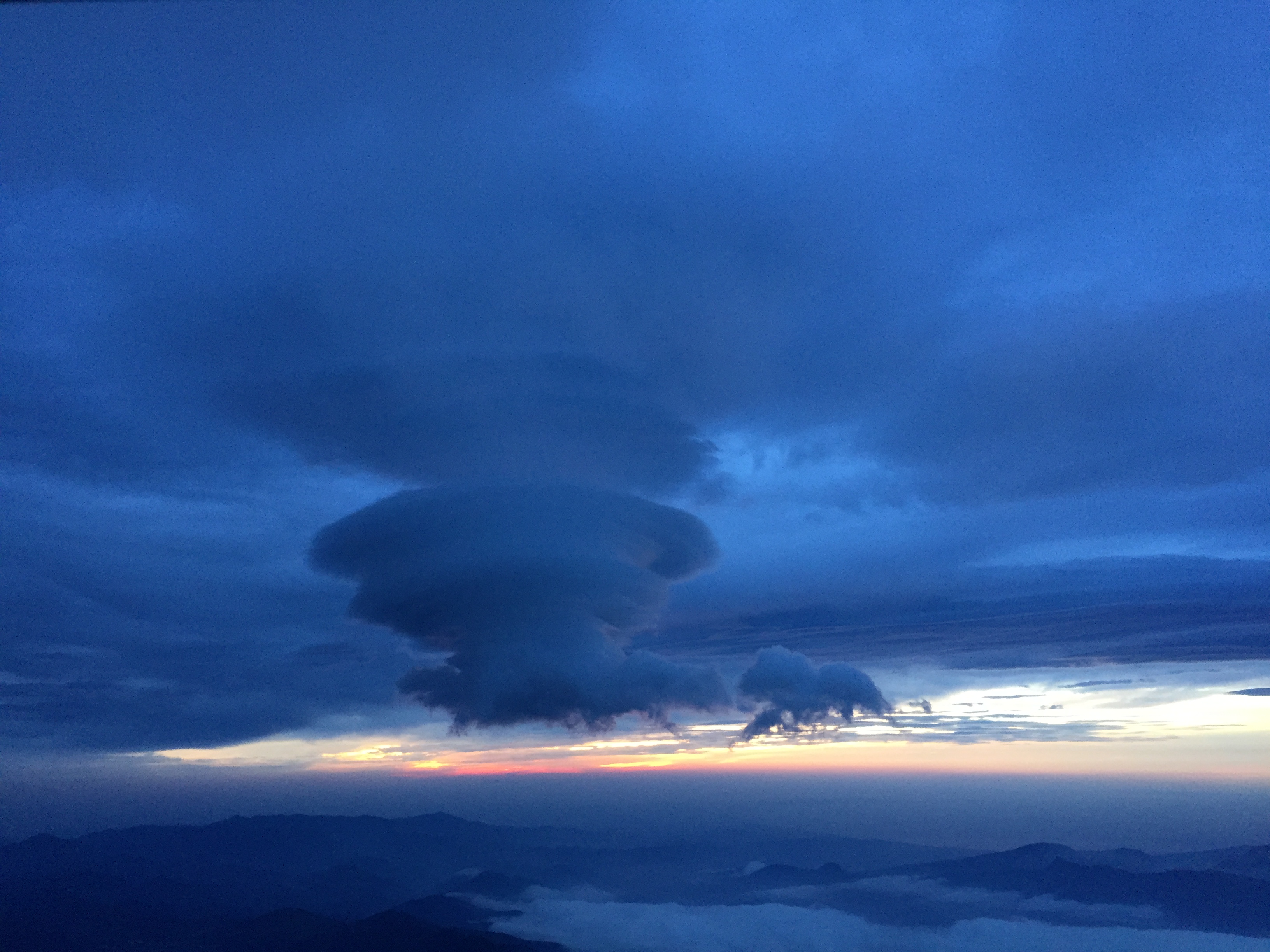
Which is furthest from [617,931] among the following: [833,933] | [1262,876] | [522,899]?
[1262,876]

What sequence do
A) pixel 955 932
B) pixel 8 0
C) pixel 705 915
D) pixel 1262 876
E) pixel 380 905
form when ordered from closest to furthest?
pixel 8 0, pixel 955 932, pixel 705 915, pixel 1262 876, pixel 380 905

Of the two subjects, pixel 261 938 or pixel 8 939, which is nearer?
pixel 8 939

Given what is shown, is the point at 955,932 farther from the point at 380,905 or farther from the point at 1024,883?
the point at 380,905

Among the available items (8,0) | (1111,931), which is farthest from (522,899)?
(8,0)

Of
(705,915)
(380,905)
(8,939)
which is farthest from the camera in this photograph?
(380,905)

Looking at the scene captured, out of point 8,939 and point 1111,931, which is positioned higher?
point 8,939

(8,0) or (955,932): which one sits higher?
(8,0)

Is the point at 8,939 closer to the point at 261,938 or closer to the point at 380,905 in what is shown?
the point at 261,938

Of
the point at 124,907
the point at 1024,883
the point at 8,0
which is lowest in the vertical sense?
the point at 1024,883

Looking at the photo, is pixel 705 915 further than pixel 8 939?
Yes
